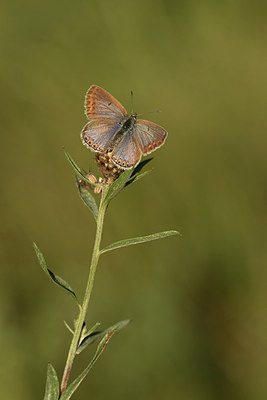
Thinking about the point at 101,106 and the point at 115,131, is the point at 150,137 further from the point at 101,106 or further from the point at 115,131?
the point at 101,106

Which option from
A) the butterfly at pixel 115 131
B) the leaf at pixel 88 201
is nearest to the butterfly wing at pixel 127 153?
the butterfly at pixel 115 131

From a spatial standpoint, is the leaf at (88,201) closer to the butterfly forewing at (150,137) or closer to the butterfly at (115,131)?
the butterfly at (115,131)

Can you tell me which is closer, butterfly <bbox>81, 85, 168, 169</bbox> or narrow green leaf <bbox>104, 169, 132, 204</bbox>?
narrow green leaf <bbox>104, 169, 132, 204</bbox>

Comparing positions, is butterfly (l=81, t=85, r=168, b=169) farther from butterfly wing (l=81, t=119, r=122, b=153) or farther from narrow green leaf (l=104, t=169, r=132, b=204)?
narrow green leaf (l=104, t=169, r=132, b=204)

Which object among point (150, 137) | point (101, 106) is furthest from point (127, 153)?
point (101, 106)

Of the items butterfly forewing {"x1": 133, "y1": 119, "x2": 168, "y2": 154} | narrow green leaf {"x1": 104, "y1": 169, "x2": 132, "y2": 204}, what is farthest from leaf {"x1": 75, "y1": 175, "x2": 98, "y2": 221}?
butterfly forewing {"x1": 133, "y1": 119, "x2": 168, "y2": 154}

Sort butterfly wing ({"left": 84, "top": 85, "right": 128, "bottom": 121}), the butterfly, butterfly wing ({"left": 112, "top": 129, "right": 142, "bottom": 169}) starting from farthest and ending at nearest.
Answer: butterfly wing ({"left": 84, "top": 85, "right": 128, "bottom": 121}) → the butterfly → butterfly wing ({"left": 112, "top": 129, "right": 142, "bottom": 169})

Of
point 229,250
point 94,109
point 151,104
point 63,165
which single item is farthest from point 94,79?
point 94,109

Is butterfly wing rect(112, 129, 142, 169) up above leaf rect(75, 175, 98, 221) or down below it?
above
